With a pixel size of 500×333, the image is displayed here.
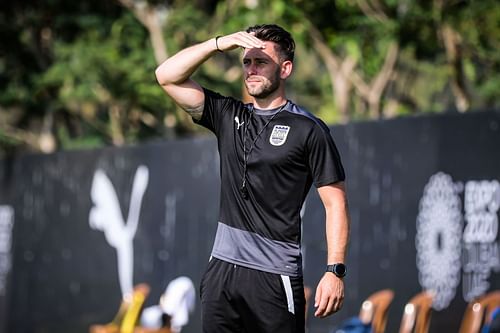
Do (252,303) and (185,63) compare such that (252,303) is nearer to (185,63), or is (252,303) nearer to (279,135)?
(279,135)

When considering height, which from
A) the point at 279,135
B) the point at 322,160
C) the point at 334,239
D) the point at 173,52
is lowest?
the point at 334,239

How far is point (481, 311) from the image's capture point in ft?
27.1

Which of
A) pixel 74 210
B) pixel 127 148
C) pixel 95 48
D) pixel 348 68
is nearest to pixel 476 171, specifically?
pixel 127 148

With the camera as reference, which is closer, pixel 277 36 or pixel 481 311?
pixel 277 36

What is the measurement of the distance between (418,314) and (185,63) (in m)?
4.17

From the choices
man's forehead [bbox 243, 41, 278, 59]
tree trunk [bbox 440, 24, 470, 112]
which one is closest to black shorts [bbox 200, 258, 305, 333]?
man's forehead [bbox 243, 41, 278, 59]

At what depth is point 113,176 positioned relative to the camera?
13.1m

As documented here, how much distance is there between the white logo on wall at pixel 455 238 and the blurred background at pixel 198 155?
0.04ft

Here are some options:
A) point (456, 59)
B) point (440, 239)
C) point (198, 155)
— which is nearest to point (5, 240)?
point (198, 155)

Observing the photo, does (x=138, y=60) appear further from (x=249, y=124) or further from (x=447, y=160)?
(x=249, y=124)

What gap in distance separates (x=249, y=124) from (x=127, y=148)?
7.66m

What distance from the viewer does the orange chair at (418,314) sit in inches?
344

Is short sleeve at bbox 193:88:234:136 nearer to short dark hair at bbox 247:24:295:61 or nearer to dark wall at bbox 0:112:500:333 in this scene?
short dark hair at bbox 247:24:295:61

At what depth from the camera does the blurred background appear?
8.83 metres
